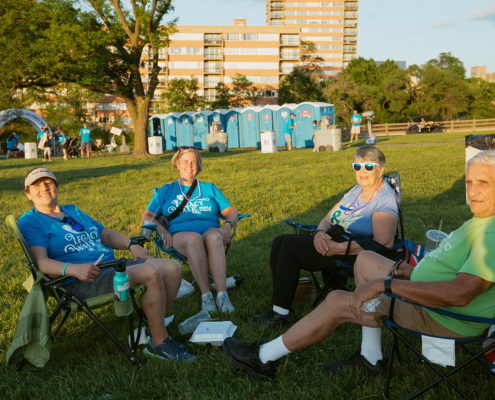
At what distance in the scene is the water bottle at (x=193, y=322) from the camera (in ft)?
10.2

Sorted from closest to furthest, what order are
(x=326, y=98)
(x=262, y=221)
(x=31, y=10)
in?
1. (x=262, y=221)
2. (x=31, y=10)
3. (x=326, y=98)

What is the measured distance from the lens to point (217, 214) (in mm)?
4168

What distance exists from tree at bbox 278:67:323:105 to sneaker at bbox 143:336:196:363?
1952 inches

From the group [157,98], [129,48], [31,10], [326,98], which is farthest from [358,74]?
[31,10]

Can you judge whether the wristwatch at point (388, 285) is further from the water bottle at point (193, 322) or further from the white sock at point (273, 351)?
the water bottle at point (193, 322)

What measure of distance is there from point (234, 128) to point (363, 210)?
25.4m

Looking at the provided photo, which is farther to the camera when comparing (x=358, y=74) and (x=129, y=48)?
(x=358, y=74)

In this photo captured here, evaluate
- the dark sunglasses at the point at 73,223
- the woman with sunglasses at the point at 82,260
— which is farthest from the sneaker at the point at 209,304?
the dark sunglasses at the point at 73,223

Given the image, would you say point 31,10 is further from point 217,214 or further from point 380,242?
point 380,242

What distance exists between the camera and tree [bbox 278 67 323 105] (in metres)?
51.0

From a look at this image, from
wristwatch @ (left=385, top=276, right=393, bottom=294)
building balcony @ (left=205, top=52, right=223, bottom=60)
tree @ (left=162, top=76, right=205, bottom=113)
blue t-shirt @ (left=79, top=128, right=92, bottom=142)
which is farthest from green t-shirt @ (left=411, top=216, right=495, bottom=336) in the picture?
building balcony @ (left=205, top=52, right=223, bottom=60)

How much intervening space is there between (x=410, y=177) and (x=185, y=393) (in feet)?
26.8

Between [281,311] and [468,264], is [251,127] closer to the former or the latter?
[281,311]

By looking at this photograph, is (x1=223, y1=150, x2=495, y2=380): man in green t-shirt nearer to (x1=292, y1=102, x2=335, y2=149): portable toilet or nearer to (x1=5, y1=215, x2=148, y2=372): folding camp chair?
(x1=5, y1=215, x2=148, y2=372): folding camp chair
